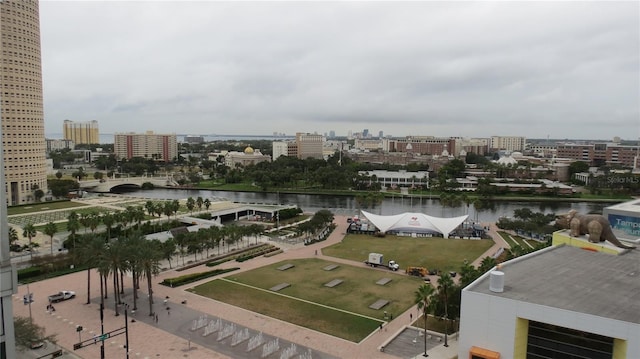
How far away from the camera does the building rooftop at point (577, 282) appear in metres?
19.5

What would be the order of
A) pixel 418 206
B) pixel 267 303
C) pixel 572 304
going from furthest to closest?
1. pixel 418 206
2. pixel 267 303
3. pixel 572 304

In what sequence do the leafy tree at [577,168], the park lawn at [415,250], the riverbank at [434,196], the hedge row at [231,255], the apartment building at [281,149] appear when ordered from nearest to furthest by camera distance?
the hedge row at [231,255]
the park lawn at [415,250]
the riverbank at [434,196]
the leafy tree at [577,168]
the apartment building at [281,149]

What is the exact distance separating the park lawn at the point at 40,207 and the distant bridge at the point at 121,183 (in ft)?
77.6

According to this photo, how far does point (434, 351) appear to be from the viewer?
2505 centimetres

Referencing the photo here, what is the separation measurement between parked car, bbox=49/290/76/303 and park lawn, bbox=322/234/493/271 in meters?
22.6

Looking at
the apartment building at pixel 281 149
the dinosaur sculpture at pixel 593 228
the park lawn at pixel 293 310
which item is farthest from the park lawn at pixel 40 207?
the apartment building at pixel 281 149

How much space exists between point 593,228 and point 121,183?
97.7m

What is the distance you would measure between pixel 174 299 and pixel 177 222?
2460cm

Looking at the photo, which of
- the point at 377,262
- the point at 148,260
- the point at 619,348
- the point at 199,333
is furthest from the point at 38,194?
the point at 619,348

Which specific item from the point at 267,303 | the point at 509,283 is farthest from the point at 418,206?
the point at 509,283

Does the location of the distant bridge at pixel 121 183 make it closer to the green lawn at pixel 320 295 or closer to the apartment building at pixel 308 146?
the apartment building at pixel 308 146

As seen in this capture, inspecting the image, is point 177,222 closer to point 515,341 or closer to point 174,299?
point 174,299

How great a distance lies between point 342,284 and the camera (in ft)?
119

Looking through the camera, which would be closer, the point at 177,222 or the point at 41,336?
the point at 41,336
